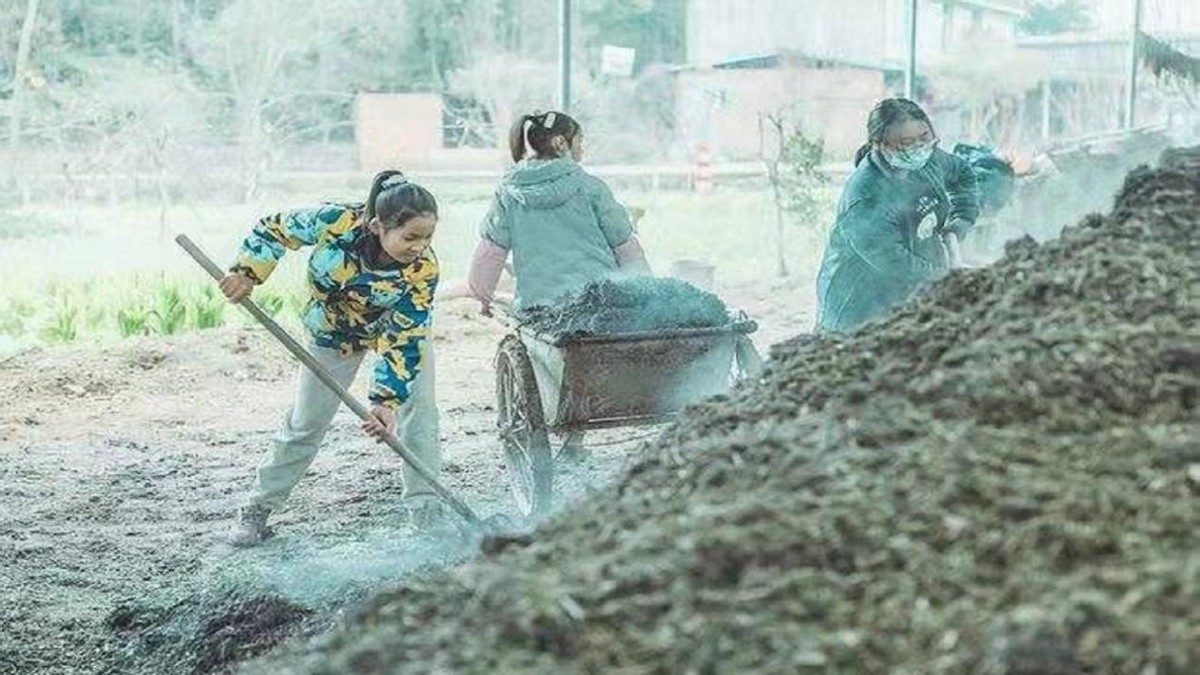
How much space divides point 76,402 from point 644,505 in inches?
286

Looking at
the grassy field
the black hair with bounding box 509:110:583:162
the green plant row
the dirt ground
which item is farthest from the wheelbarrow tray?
the grassy field

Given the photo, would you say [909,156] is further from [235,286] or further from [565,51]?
[565,51]

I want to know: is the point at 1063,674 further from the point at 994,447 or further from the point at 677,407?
the point at 677,407

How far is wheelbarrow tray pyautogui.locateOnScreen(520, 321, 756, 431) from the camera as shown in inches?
223

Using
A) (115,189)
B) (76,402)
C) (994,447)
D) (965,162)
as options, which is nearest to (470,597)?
(994,447)

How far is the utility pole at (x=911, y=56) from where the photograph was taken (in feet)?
42.5

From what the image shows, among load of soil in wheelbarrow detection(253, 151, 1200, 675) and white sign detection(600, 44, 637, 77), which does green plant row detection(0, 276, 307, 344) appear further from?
load of soil in wheelbarrow detection(253, 151, 1200, 675)

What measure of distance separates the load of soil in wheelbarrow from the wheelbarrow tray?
2527 millimetres

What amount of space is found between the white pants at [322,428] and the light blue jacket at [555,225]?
63cm

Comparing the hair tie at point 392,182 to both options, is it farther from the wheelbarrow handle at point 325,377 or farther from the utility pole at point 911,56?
the utility pole at point 911,56

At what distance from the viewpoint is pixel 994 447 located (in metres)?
2.56

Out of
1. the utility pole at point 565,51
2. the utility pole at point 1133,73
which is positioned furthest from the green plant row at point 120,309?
the utility pole at point 1133,73

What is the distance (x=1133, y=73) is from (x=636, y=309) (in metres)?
10.9

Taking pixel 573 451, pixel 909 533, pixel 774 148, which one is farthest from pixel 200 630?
pixel 774 148
